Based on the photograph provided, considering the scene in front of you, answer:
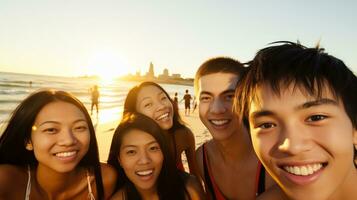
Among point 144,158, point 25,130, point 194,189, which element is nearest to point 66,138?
point 25,130

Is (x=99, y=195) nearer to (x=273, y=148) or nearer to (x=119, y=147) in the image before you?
(x=119, y=147)

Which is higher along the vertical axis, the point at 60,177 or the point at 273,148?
the point at 273,148

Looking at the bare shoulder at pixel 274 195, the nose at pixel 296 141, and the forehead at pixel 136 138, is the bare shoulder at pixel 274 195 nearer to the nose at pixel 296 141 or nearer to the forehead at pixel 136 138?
→ the nose at pixel 296 141

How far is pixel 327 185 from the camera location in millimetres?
1737

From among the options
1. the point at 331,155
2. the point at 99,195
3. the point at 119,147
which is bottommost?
the point at 99,195

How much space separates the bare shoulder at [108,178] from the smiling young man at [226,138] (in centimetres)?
120

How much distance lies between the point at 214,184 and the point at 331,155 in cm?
200

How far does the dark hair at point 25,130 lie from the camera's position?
312 centimetres

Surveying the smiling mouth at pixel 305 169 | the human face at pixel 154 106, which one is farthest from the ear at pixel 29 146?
the smiling mouth at pixel 305 169

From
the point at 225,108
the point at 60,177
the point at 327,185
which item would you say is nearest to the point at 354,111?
the point at 327,185

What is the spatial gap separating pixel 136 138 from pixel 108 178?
0.66 meters

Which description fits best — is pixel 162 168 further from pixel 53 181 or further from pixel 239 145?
pixel 53 181

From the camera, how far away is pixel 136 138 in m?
3.46

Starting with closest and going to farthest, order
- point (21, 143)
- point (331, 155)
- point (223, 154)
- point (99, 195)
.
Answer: point (331, 155) → point (21, 143) → point (99, 195) → point (223, 154)
